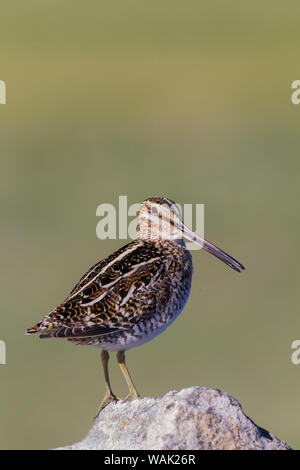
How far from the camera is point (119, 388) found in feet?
41.8

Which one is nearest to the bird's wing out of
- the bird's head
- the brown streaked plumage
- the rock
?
the brown streaked plumage

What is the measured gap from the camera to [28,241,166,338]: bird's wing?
6406mm

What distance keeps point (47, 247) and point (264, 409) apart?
7.50 m

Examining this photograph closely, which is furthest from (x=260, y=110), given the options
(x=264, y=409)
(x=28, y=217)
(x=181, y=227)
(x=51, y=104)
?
(x=181, y=227)

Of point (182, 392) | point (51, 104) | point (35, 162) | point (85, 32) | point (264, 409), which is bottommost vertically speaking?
point (264, 409)

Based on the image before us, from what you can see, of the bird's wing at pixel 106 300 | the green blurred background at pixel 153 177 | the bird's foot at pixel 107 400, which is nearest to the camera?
the bird's wing at pixel 106 300

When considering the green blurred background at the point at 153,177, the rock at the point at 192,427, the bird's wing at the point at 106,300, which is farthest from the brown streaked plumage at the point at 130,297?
the green blurred background at the point at 153,177

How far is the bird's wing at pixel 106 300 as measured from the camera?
6.41 m

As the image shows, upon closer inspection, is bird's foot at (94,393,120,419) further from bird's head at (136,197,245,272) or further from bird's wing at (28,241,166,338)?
bird's head at (136,197,245,272)

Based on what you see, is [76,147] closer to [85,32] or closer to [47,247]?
[47,247]

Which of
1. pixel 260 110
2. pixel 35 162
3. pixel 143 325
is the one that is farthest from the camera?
pixel 260 110

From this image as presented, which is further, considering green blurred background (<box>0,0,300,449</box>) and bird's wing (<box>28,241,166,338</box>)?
green blurred background (<box>0,0,300,449</box>)

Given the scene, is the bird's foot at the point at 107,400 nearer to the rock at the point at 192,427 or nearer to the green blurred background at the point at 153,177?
the rock at the point at 192,427

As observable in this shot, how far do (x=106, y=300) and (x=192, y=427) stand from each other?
138 cm
